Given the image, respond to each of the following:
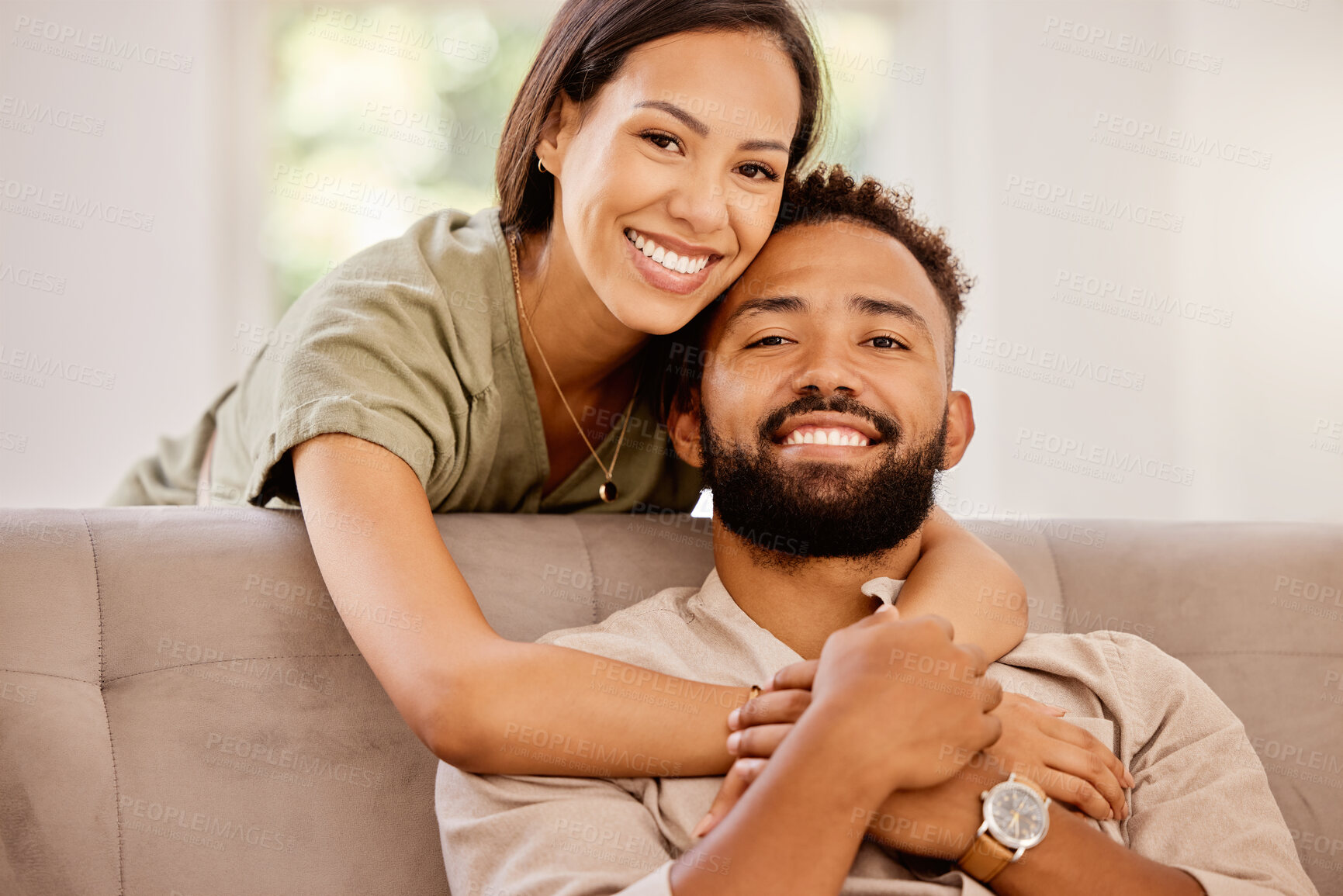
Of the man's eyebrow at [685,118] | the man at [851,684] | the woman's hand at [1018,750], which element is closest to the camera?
the man at [851,684]

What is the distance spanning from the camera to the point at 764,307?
5.22 feet

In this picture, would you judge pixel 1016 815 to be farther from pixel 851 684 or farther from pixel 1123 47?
pixel 1123 47

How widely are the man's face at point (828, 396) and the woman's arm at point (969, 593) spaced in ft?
0.23

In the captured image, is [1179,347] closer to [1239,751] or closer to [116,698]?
[1239,751]

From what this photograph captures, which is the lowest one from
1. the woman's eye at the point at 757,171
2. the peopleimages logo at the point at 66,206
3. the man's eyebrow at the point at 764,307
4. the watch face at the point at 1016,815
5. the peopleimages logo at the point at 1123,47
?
the watch face at the point at 1016,815

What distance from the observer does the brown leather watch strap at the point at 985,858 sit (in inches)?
44.9

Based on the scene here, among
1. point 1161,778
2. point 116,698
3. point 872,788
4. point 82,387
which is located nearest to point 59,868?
point 116,698

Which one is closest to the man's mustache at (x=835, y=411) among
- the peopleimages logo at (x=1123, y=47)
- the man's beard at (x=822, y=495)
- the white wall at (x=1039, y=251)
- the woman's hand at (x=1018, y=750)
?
the man's beard at (x=822, y=495)

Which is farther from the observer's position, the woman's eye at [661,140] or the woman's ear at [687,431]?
the woman's ear at [687,431]

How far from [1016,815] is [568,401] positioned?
3.38 ft

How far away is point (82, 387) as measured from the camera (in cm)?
354

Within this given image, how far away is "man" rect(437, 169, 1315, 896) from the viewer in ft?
3.55

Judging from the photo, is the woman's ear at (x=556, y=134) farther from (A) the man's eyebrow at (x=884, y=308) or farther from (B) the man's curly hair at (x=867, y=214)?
→ (A) the man's eyebrow at (x=884, y=308)

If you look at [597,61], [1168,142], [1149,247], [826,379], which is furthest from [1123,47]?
[826,379]
